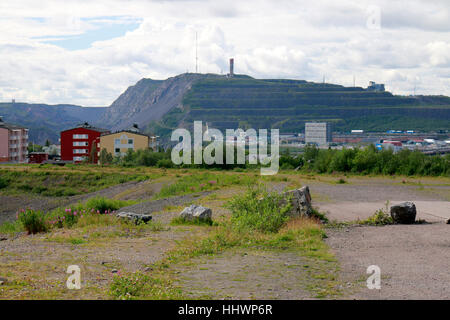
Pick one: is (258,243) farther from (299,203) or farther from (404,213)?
(404,213)

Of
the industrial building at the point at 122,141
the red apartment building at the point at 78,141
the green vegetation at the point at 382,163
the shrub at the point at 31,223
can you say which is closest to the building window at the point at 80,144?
the red apartment building at the point at 78,141

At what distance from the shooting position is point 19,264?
8633mm

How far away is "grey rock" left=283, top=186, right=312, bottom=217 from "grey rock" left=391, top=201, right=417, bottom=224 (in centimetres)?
227

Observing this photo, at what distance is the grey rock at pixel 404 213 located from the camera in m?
13.6

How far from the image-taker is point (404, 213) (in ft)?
44.8

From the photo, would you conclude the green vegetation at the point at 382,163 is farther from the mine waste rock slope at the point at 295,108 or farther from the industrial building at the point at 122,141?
the mine waste rock slope at the point at 295,108

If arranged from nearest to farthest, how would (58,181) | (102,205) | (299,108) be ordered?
(102,205) < (58,181) < (299,108)

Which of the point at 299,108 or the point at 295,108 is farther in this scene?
the point at 299,108

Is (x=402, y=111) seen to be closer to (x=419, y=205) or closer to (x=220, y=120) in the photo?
(x=220, y=120)

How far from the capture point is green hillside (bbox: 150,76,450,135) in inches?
5851

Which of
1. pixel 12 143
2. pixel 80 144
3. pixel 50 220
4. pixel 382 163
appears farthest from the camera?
pixel 80 144

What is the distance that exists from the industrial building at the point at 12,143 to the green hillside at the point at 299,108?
58252 millimetres

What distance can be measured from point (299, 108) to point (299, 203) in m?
148

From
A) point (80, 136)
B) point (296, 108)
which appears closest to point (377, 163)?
point (80, 136)
